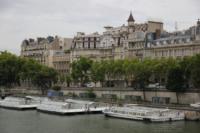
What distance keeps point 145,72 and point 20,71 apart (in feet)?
161

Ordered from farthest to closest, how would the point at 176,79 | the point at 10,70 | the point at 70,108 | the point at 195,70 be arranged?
the point at 10,70
the point at 70,108
the point at 176,79
the point at 195,70

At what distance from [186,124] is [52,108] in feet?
87.8

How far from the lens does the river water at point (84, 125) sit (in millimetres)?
56656

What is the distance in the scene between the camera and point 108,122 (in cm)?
6456

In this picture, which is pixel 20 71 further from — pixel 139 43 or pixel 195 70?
pixel 195 70

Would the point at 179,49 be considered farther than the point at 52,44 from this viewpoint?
No

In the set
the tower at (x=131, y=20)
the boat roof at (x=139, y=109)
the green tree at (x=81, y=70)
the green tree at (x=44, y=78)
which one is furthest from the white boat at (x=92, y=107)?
the tower at (x=131, y=20)

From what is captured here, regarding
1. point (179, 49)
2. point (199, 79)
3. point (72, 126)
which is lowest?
point (72, 126)

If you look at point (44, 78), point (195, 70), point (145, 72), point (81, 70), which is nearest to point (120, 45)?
point (81, 70)

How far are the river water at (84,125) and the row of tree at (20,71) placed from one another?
130ft

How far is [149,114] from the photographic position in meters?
65.3

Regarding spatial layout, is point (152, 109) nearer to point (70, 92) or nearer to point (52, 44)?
point (70, 92)

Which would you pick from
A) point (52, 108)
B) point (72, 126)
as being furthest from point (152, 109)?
point (52, 108)

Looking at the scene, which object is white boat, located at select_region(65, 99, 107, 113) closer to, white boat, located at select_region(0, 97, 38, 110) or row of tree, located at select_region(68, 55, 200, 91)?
row of tree, located at select_region(68, 55, 200, 91)
